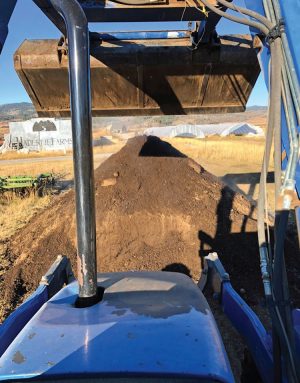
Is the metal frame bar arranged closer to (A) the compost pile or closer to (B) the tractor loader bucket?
(B) the tractor loader bucket

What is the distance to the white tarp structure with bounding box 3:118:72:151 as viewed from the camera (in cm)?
4134

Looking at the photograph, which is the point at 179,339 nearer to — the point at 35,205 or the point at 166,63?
the point at 166,63

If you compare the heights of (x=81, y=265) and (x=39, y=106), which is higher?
(x=39, y=106)

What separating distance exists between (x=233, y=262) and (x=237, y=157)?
21.0 metres

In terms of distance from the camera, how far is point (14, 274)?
5586 millimetres

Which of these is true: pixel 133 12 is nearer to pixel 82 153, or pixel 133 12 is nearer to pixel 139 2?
pixel 139 2

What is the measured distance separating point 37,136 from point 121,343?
143ft

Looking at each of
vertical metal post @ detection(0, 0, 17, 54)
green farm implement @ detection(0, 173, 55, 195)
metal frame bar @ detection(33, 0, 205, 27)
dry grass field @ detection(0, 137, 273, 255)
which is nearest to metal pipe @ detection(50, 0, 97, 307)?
vertical metal post @ detection(0, 0, 17, 54)

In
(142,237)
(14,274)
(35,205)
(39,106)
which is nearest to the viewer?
(39,106)

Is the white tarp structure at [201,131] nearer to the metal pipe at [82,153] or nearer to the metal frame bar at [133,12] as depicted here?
the metal frame bar at [133,12]

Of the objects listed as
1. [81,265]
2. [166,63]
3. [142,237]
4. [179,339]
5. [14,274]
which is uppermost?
[166,63]

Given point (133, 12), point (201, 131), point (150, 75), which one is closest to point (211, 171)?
point (150, 75)

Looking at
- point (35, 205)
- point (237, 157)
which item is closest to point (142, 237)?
point (35, 205)

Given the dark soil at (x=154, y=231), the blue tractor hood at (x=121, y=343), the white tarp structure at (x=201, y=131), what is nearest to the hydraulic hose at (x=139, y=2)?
the blue tractor hood at (x=121, y=343)
